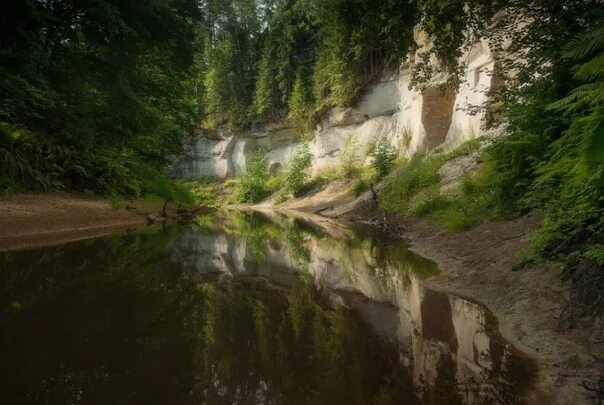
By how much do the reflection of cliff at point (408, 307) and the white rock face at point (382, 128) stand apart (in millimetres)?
3927

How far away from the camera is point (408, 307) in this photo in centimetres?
520

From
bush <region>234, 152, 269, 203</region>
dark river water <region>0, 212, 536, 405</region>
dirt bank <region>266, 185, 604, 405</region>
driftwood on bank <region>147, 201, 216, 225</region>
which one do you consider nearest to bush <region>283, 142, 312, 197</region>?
bush <region>234, 152, 269, 203</region>

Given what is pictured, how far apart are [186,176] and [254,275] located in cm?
4181

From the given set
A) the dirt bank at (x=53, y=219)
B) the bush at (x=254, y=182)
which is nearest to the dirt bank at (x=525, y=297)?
the dirt bank at (x=53, y=219)

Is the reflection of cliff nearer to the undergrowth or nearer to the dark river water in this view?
the dark river water

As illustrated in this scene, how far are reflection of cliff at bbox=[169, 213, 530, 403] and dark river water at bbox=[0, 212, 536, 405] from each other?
0.06 feet

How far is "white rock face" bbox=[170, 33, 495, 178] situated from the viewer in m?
18.9

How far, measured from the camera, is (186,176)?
4703cm

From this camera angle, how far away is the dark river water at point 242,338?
3066 mm

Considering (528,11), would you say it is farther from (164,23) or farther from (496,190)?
(164,23)

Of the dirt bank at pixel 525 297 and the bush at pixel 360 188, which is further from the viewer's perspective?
the bush at pixel 360 188

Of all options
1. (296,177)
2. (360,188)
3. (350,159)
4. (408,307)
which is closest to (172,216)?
(360,188)

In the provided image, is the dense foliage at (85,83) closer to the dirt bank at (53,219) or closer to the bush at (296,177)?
the dirt bank at (53,219)

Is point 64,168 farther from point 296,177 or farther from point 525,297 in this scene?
point 296,177
